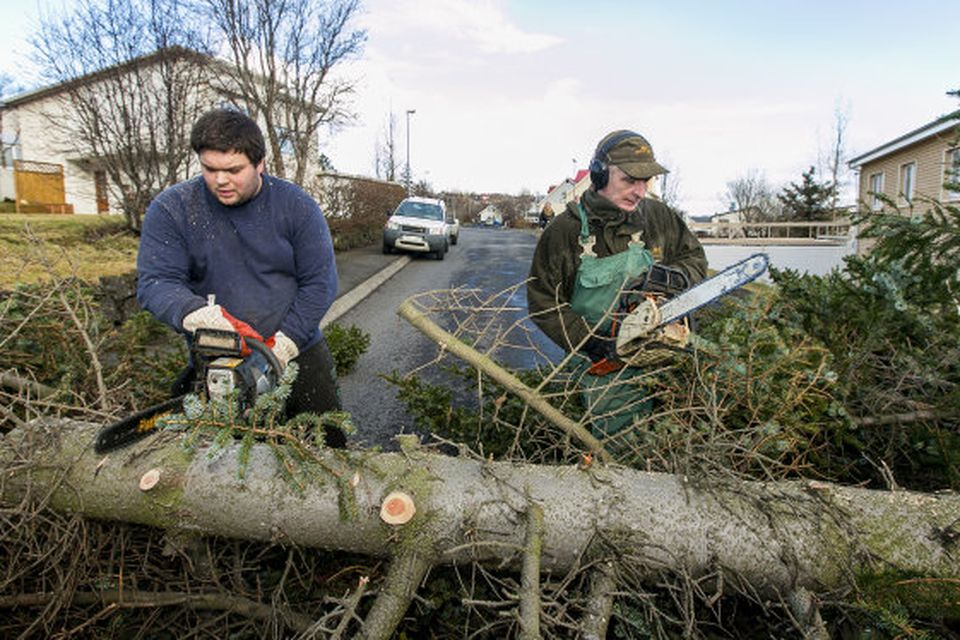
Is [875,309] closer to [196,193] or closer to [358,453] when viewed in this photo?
[358,453]

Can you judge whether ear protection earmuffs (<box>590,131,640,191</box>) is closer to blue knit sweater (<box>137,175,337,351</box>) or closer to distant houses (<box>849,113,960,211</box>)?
blue knit sweater (<box>137,175,337,351</box>)

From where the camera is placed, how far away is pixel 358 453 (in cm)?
167

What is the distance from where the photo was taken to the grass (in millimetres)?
5820

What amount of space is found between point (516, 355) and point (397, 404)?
82.4 inches

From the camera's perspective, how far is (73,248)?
8406mm

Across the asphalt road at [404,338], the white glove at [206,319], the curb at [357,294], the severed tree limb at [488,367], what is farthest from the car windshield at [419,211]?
the severed tree limb at [488,367]

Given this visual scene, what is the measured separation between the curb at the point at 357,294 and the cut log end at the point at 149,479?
201 inches

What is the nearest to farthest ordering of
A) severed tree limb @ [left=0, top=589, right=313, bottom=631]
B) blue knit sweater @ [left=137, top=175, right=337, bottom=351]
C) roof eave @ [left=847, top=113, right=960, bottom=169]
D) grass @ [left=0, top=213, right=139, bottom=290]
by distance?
severed tree limb @ [left=0, top=589, right=313, bottom=631], blue knit sweater @ [left=137, top=175, right=337, bottom=351], grass @ [left=0, top=213, right=139, bottom=290], roof eave @ [left=847, top=113, right=960, bottom=169]

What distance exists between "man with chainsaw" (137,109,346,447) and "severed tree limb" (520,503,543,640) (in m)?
1.32

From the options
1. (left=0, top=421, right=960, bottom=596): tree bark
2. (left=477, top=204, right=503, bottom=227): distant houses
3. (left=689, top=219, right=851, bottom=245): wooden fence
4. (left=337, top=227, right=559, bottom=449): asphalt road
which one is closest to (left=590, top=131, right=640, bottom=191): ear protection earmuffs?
(left=337, top=227, right=559, bottom=449): asphalt road

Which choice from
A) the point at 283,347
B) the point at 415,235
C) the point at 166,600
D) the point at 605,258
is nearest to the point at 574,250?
the point at 605,258

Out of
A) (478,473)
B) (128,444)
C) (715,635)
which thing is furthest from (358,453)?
(715,635)

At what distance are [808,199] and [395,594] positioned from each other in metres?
43.0

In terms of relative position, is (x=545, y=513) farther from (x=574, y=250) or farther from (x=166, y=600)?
(x=574, y=250)
